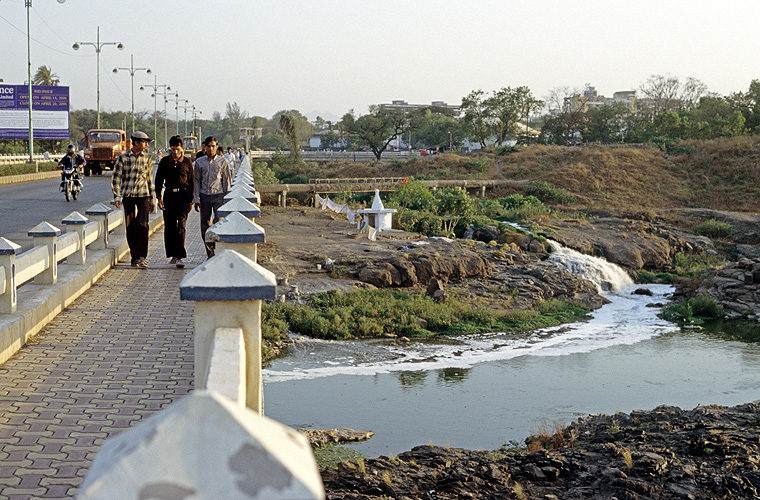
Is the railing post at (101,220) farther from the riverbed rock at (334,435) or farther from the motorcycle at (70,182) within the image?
the motorcycle at (70,182)

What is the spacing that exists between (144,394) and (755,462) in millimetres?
7146

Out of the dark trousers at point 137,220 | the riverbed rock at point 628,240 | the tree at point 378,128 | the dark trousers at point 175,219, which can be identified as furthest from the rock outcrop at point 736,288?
the tree at point 378,128

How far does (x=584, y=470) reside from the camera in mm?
9016

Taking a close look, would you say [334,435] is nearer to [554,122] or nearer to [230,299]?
[230,299]

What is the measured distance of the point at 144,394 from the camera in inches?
239

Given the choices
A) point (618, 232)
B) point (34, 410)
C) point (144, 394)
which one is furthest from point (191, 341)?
point (618, 232)

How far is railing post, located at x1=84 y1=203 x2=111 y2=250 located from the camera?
1198 cm

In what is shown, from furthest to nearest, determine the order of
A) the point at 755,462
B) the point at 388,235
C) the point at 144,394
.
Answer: the point at 388,235 < the point at 755,462 < the point at 144,394

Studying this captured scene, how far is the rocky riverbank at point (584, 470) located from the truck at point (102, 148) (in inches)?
1215

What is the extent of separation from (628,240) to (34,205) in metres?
23.4

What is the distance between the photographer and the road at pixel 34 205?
1627 cm

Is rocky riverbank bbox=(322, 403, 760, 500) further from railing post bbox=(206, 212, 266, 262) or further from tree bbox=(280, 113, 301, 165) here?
tree bbox=(280, 113, 301, 165)

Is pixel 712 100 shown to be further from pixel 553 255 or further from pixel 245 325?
pixel 245 325

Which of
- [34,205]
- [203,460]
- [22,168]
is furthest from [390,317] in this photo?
[22,168]
